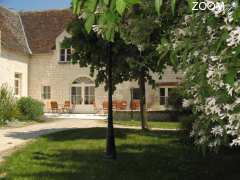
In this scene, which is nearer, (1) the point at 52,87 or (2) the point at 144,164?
(2) the point at 144,164

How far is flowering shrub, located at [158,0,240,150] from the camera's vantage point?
14.2 ft

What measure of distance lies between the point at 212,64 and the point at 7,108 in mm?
25225

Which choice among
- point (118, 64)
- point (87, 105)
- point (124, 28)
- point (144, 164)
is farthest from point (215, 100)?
point (87, 105)

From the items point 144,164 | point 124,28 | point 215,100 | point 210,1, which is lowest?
point 144,164

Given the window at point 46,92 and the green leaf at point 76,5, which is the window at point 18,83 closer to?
the window at point 46,92

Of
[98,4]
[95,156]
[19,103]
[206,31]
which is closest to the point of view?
[98,4]

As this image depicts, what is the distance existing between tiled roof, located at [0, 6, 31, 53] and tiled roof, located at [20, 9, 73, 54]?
60 centimetres

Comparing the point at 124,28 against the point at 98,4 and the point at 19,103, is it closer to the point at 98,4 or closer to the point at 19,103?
the point at 98,4

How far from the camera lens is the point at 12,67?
39750mm

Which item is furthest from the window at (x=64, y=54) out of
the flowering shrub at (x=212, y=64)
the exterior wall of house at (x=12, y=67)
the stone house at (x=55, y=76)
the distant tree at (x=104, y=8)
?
the distant tree at (x=104, y=8)

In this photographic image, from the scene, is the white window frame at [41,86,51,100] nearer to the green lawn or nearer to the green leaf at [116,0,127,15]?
the green lawn

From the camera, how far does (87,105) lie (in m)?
43.6

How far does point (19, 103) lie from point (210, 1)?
2981 centimetres

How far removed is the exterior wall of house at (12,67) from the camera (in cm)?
3819
